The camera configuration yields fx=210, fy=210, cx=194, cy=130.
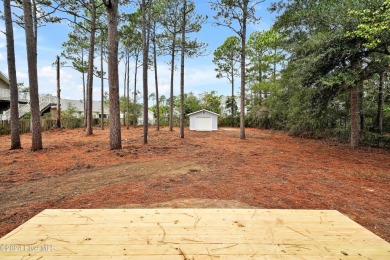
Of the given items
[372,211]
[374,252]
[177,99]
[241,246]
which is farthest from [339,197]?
[177,99]

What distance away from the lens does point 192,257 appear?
4.47 ft

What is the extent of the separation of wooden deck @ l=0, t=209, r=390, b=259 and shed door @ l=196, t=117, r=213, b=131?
18.8 metres

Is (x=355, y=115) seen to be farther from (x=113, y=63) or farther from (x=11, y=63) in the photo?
(x=11, y=63)

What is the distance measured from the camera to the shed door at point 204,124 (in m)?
21.0

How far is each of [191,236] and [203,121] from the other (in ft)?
63.9

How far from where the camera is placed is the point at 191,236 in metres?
1.64

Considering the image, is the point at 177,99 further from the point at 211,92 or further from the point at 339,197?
the point at 339,197

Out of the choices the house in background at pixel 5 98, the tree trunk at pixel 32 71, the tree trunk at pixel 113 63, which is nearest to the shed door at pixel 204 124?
the tree trunk at pixel 113 63

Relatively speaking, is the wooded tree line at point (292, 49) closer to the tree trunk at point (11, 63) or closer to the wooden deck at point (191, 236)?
the tree trunk at point (11, 63)

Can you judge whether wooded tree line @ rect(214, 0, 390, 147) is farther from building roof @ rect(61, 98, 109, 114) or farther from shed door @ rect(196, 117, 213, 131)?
building roof @ rect(61, 98, 109, 114)

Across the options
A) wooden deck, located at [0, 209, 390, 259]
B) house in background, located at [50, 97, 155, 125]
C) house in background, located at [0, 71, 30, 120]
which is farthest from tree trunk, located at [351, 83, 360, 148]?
house in background, located at [50, 97, 155, 125]

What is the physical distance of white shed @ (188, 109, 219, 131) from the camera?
21.0 meters

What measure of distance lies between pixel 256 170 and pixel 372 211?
2513 mm

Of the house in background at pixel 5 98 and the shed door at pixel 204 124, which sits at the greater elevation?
the house in background at pixel 5 98
